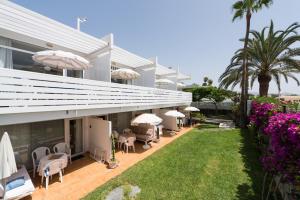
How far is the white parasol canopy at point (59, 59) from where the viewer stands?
7.11 m

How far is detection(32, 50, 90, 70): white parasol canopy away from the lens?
280 inches

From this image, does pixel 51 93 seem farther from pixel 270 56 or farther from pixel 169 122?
pixel 270 56

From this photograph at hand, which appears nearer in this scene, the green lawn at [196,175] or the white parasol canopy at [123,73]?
the green lawn at [196,175]

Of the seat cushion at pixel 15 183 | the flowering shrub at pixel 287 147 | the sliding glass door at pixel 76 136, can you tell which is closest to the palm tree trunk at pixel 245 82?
the flowering shrub at pixel 287 147

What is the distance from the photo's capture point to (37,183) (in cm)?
741

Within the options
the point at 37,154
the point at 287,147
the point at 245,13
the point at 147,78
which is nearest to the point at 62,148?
the point at 37,154

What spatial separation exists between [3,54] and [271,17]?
2325cm

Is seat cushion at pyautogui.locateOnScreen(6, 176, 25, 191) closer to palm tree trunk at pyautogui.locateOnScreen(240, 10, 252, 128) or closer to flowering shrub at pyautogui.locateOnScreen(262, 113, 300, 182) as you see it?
flowering shrub at pyautogui.locateOnScreen(262, 113, 300, 182)

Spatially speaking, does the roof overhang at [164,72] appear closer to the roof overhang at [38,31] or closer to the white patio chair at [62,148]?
→ the roof overhang at [38,31]

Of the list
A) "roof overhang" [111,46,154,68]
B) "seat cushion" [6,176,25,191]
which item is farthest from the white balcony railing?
"roof overhang" [111,46,154,68]

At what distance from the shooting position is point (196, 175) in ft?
26.1

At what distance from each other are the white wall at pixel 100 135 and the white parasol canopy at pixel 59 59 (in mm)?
3693

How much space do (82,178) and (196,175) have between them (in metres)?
5.77

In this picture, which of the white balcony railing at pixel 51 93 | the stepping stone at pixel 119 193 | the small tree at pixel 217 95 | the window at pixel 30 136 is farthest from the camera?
the small tree at pixel 217 95
